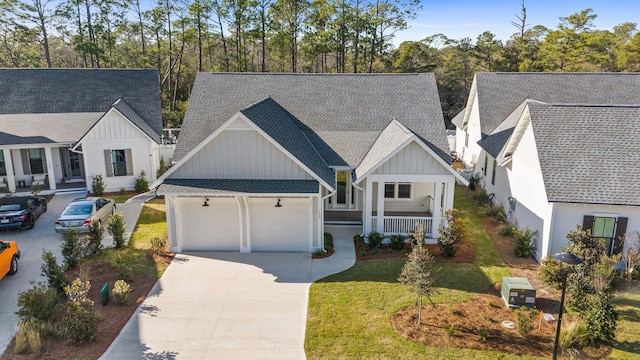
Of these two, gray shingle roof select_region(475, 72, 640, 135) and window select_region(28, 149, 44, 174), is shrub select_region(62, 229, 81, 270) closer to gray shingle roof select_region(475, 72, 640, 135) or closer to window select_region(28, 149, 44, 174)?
window select_region(28, 149, 44, 174)

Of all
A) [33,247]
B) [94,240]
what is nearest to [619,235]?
[94,240]

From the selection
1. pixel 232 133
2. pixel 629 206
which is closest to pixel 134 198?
pixel 232 133

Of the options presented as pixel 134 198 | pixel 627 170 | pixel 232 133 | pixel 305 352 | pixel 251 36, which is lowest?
pixel 305 352

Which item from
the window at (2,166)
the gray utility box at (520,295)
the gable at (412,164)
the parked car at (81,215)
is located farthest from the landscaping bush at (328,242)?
the window at (2,166)

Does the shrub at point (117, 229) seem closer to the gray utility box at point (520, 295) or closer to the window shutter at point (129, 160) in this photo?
the window shutter at point (129, 160)

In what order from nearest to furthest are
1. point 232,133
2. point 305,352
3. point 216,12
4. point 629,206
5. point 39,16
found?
point 305,352 < point 629,206 < point 232,133 < point 39,16 < point 216,12

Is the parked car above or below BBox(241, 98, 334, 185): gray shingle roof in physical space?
below

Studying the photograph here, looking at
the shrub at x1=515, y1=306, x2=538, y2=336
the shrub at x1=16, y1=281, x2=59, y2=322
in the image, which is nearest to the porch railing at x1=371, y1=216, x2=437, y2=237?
the shrub at x1=515, y1=306, x2=538, y2=336

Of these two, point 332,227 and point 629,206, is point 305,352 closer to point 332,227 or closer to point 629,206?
point 332,227
